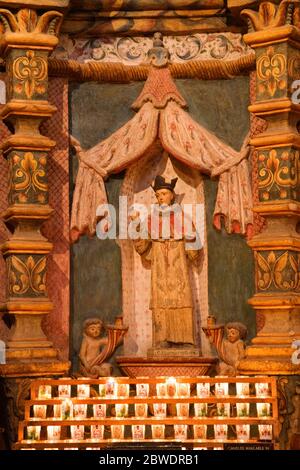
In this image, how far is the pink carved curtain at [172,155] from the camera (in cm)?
1136

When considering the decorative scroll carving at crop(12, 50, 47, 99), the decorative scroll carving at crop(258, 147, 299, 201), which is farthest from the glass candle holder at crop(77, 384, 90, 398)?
the decorative scroll carving at crop(12, 50, 47, 99)

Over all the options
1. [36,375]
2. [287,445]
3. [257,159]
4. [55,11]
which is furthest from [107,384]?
[55,11]

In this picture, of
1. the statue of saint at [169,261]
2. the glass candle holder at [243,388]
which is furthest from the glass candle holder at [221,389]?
the statue of saint at [169,261]

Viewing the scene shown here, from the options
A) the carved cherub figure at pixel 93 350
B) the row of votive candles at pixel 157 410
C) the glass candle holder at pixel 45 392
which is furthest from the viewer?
the carved cherub figure at pixel 93 350

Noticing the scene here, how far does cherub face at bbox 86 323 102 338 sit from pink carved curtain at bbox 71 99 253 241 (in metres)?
0.88

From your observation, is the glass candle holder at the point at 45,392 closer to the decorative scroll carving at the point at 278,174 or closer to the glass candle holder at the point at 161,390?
the glass candle holder at the point at 161,390

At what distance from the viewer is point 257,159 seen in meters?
11.0

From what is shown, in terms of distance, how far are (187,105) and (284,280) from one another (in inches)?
84.1

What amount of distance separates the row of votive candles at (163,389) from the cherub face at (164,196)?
1981 millimetres

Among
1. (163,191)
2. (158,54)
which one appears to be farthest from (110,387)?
(158,54)

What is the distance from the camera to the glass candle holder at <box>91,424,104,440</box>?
9.89 m

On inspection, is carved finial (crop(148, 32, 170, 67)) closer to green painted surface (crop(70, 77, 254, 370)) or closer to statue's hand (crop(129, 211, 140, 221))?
green painted surface (crop(70, 77, 254, 370))

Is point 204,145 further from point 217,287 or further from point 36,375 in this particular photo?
point 36,375

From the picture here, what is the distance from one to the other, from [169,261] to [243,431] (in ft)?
7.10
